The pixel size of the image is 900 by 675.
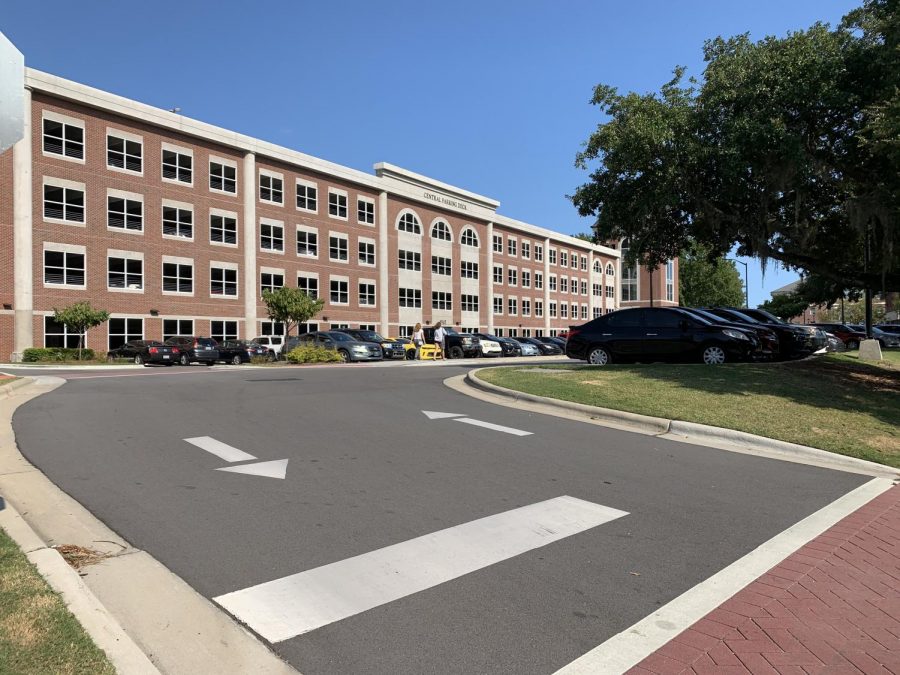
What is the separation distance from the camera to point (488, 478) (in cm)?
603

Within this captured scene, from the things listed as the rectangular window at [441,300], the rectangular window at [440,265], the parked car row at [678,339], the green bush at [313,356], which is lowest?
the green bush at [313,356]

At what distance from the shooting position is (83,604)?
314 centimetres

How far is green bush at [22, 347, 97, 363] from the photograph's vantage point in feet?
97.5

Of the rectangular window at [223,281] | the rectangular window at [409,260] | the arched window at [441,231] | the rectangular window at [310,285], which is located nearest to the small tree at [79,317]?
the rectangular window at [223,281]

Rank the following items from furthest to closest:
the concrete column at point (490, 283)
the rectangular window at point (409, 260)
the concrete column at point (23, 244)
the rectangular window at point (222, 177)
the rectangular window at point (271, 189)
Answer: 1. the concrete column at point (490, 283)
2. the rectangular window at point (409, 260)
3. the rectangular window at point (271, 189)
4. the rectangular window at point (222, 177)
5. the concrete column at point (23, 244)

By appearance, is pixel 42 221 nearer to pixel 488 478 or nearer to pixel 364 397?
pixel 364 397

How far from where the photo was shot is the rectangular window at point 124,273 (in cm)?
3400

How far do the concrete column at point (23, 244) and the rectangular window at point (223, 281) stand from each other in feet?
31.1

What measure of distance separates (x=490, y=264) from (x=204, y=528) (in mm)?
56489

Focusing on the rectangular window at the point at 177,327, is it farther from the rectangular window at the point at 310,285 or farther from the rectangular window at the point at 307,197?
the rectangular window at the point at 307,197

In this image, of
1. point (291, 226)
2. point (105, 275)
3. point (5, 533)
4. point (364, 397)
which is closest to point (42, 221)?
point (105, 275)

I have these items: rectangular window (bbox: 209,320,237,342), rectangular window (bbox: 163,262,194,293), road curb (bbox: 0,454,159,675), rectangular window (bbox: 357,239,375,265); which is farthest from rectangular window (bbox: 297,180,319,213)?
road curb (bbox: 0,454,159,675)

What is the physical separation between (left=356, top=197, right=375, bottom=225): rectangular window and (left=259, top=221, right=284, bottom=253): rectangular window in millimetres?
7121

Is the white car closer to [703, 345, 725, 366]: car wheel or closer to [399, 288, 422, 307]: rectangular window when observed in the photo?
[399, 288, 422, 307]: rectangular window
